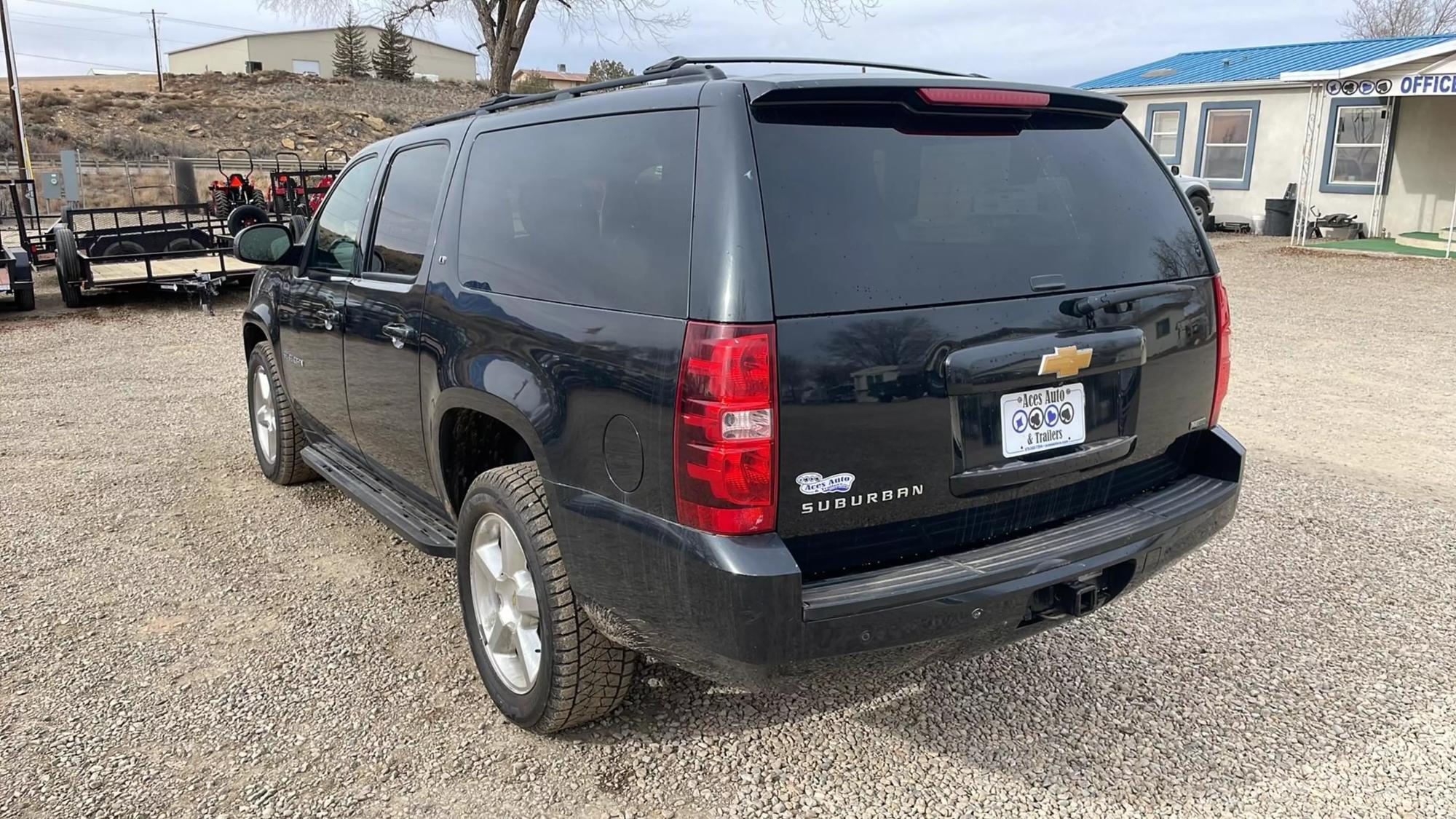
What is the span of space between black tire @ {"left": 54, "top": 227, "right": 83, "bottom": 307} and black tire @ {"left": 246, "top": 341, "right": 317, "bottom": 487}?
27.3 feet

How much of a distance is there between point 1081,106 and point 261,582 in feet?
12.1

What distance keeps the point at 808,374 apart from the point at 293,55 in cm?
9876

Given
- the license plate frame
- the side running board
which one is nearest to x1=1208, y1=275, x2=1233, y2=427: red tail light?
the license plate frame

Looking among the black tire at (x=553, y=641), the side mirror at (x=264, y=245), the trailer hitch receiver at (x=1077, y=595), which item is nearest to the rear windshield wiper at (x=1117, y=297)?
the trailer hitch receiver at (x=1077, y=595)

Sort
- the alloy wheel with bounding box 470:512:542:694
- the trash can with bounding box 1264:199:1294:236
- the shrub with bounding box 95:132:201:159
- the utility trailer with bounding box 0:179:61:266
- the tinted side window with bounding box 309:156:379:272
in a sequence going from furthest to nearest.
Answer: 1. the shrub with bounding box 95:132:201:159
2. the trash can with bounding box 1264:199:1294:236
3. the utility trailer with bounding box 0:179:61:266
4. the tinted side window with bounding box 309:156:379:272
5. the alloy wheel with bounding box 470:512:542:694

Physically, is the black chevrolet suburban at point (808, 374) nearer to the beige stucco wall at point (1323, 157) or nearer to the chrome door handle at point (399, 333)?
the chrome door handle at point (399, 333)

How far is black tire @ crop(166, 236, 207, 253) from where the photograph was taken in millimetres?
13625

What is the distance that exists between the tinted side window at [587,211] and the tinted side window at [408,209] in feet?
0.94

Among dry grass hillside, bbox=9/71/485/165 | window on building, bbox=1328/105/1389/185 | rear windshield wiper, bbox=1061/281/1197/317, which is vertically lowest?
rear windshield wiper, bbox=1061/281/1197/317

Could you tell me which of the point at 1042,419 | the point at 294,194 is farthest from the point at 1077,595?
the point at 294,194

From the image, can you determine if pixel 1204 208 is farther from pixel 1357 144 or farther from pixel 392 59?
pixel 392 59

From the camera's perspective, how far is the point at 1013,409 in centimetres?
259

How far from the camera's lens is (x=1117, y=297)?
2783 millimetres

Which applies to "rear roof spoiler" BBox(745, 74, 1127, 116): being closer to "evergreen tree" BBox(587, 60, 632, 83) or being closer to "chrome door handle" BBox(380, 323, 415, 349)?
"chrome door handle" BBox(380, 323, 415, 349)
